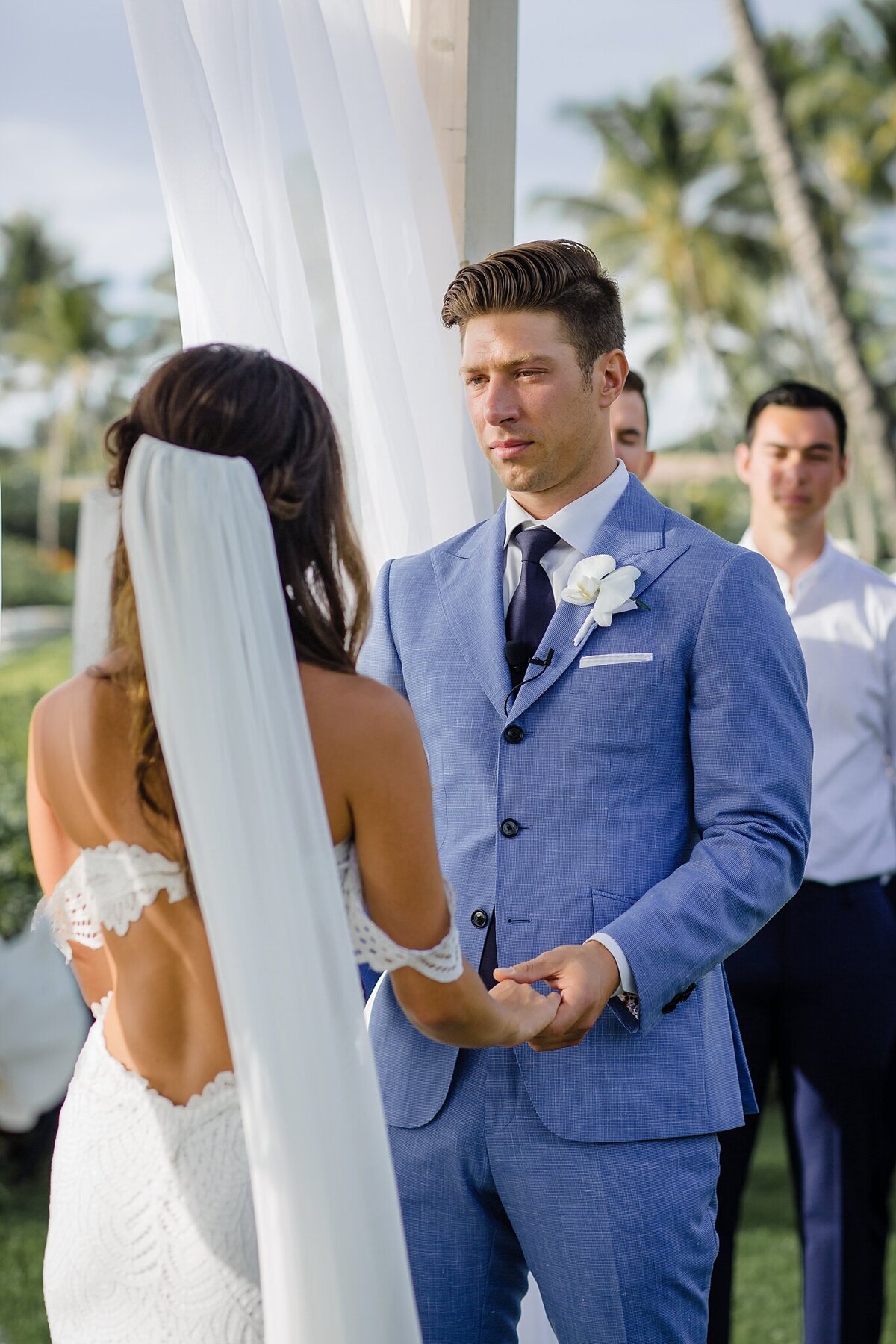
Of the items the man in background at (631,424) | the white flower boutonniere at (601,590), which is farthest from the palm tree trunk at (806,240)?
the white flower boutonniere at (601,590)

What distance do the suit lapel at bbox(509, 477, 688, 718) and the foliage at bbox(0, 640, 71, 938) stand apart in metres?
3.70

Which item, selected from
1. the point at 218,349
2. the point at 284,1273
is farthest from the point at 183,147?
the point at 284,1273

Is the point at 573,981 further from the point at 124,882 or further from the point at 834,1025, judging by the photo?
the point at 834,1025

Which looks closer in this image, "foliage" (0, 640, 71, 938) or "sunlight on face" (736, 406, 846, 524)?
"sunlight on face" (736, 406, 846, 524)

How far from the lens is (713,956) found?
2033 millimetres

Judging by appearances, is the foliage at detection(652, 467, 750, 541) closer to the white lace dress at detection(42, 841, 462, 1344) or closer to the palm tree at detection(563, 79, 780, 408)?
the palm tree at detection(563, 79, 780, 408)

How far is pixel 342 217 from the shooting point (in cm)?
259

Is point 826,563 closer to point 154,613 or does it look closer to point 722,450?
point 154,613

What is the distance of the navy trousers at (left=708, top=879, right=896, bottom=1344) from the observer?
345 centimetres

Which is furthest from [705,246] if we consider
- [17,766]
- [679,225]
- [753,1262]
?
[753,1262]

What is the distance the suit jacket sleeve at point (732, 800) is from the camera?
1992 millimetres

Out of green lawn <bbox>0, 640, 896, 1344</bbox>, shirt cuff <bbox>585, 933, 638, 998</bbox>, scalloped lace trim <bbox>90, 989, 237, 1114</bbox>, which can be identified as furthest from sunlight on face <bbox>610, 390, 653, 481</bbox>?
green lawn <bbox>0, 640, 896, 1344</bbox>

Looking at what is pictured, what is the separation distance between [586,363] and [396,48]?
887 millimetres

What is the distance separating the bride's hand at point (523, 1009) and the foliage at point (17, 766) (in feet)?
12.8
